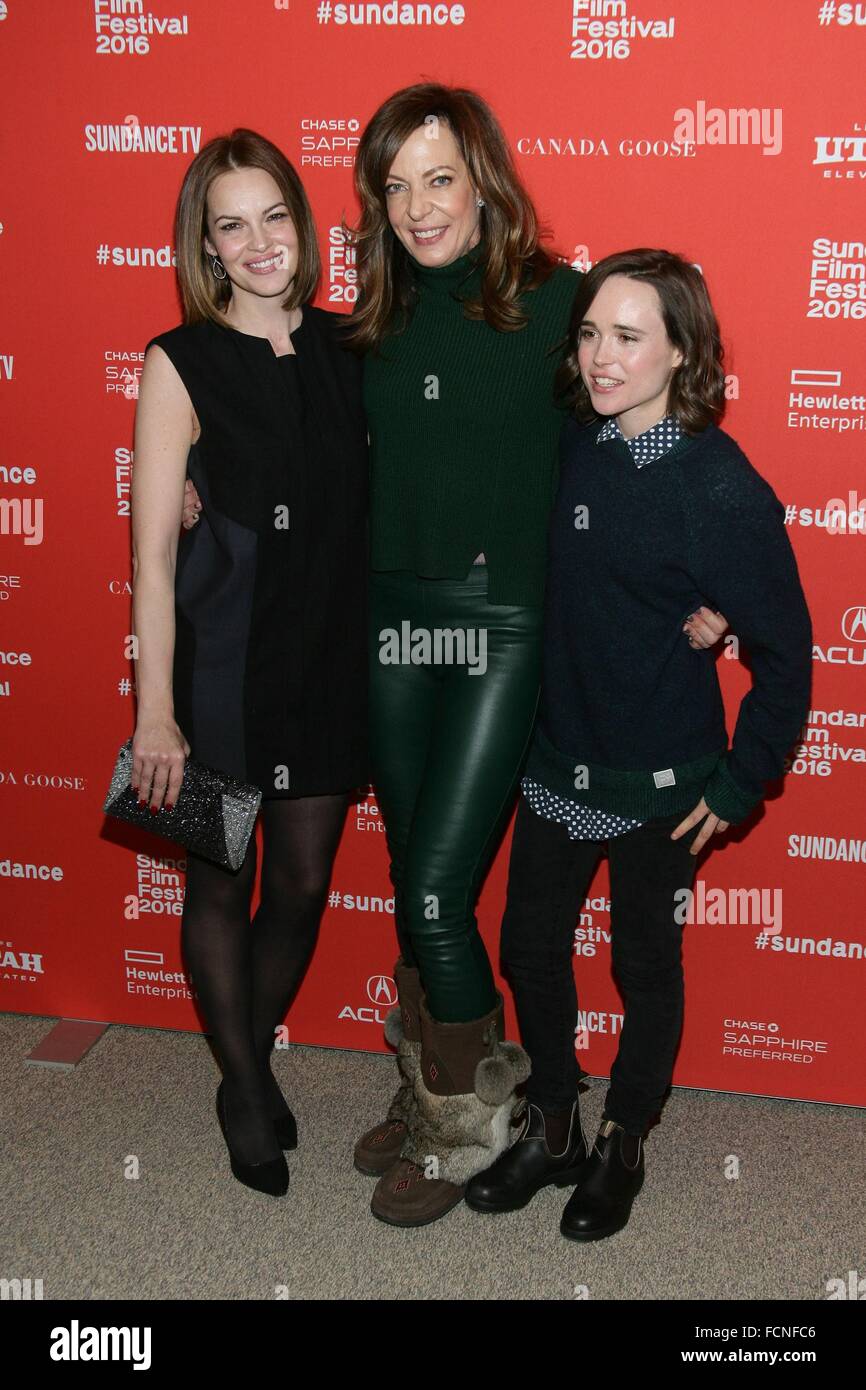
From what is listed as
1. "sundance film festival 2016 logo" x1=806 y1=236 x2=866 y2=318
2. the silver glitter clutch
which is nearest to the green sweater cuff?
the silver glitter clutch

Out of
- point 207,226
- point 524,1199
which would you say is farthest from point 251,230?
point 524,1199

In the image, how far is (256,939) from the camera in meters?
2.51

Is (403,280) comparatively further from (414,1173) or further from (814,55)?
(414,1173)

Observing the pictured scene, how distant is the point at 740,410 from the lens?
247cm

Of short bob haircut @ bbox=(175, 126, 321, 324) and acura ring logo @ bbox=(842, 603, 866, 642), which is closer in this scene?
short bob haircut @ bbox=(175, 126, 321, 324)

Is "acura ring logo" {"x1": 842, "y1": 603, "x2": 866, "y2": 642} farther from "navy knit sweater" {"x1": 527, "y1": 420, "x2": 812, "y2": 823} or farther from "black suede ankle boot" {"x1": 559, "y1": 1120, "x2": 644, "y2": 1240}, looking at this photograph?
"black suede ankle boot" {"x1": 559, "y1": 1120, "x2": 644, "y2": 1240}

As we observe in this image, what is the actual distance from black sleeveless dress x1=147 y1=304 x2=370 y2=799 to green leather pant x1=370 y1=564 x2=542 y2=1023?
0.27 feet

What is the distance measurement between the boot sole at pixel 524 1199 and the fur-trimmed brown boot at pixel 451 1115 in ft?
0.13

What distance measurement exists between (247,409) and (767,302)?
102cm

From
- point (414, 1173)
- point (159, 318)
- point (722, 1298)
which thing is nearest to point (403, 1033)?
point (414, 1173)

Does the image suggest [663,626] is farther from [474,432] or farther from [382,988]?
[382,988]

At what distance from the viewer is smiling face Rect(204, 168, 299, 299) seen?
2.07 m

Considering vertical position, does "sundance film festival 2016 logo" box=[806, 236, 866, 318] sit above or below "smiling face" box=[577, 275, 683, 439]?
above

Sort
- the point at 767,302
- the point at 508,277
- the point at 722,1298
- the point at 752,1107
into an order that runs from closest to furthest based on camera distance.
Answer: the point at 508,277 < the point at 722,1298 < the point at 767,302 < the point at 752,1107
